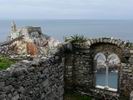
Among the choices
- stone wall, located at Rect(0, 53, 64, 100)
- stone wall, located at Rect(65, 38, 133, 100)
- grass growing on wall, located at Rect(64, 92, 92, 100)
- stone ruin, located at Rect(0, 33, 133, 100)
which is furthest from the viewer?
grass growing on wall, located at Rect(64, 92, 92, 100)

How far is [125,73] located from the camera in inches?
668

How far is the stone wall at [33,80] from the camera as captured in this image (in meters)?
10.3

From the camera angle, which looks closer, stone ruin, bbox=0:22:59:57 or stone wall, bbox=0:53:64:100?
stone wall, bbox=0:53:64:100

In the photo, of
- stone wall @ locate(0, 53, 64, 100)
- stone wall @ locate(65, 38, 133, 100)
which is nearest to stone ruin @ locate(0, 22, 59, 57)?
stone wall @ locate(65, 38, 133, 100)

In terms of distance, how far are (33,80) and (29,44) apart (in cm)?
1088

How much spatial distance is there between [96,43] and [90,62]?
3.25 feet

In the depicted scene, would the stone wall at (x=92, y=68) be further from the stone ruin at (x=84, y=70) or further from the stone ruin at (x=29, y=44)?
the stone ruin at (x=29, y=44)

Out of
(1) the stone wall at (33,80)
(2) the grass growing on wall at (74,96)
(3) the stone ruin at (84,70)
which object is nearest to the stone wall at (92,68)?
(3) the stone ruin at (84,70)

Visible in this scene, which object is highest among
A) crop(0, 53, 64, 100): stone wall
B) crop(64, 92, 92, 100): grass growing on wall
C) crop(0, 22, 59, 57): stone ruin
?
crop(0, 22, 59, 57): stone ruin

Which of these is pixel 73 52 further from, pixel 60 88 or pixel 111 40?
pixel 60 88

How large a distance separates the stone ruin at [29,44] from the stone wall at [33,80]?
25.4 feet

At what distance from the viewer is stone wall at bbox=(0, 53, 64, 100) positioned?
1027 centimetres

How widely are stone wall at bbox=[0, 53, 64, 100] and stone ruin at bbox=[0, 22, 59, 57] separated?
774 cm

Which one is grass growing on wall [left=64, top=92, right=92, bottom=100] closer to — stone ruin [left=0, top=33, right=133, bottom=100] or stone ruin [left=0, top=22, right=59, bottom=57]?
stone ruin [left=0, top=33, right=133, bottom=100]
